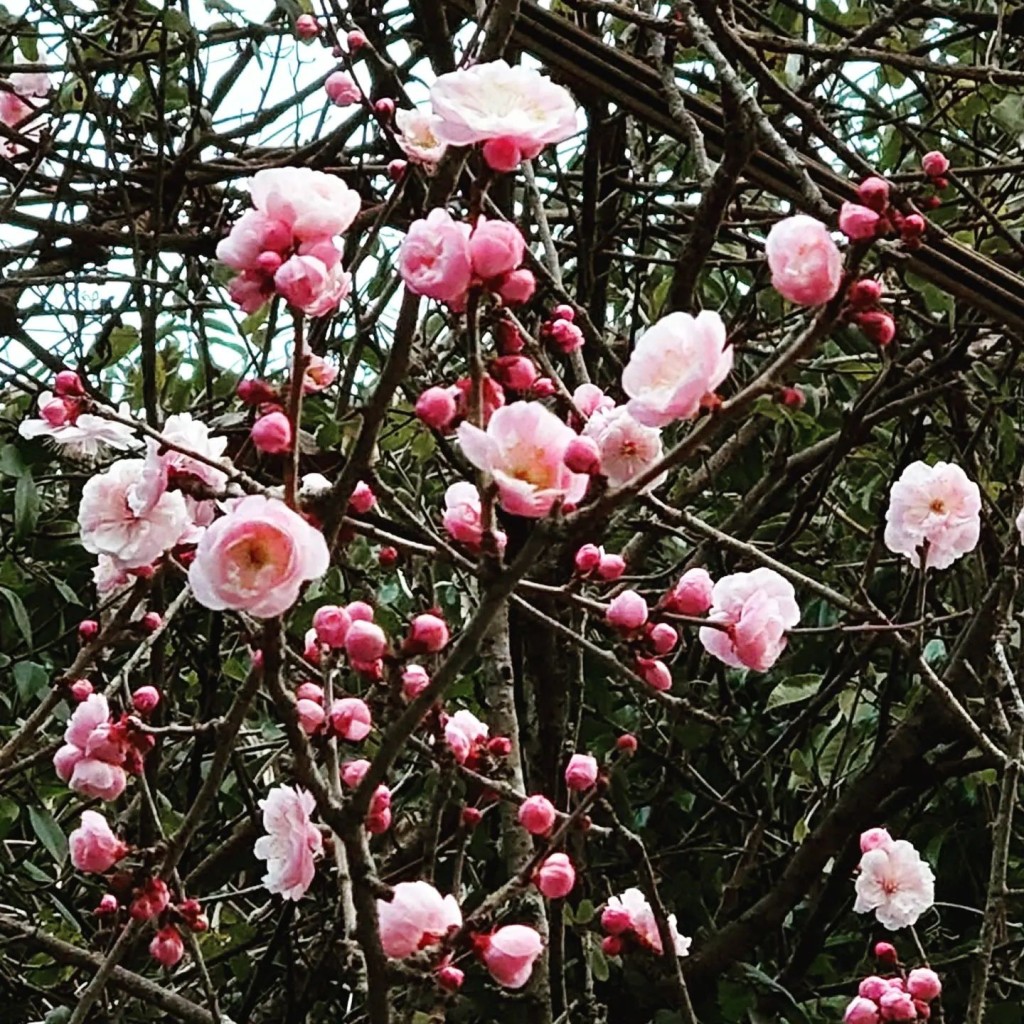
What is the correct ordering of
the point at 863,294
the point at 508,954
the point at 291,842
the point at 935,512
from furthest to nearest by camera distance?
1. the point at 935,512
2. the point at 291,842
3. the point at 508,954
4. the point at 863,294

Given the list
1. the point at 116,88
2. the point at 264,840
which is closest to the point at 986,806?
the point at 264,840

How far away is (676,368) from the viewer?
551 millimetres

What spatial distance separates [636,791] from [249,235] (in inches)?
46.8

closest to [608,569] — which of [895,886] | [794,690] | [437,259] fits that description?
[437,259]

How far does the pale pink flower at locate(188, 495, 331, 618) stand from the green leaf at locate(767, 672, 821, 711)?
44.3 inches

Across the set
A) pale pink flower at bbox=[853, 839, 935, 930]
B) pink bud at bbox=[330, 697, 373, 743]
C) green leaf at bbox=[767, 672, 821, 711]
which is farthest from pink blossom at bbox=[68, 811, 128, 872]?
green leaf at bbox=[767, 672, 821, 711]

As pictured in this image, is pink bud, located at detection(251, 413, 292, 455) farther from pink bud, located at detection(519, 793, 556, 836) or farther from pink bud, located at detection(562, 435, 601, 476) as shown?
pink bud, located at detection(519, 793, 556, 836)

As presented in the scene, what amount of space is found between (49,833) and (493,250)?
0.96 m

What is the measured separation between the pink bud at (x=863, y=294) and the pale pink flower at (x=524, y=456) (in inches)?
4.7

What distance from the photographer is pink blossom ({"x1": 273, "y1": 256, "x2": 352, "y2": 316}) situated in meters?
0.56

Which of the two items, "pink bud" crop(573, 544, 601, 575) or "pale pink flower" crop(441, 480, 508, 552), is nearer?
"pale pink flower" crop(441, 480, 508, 552)

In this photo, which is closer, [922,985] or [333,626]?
[333,626]

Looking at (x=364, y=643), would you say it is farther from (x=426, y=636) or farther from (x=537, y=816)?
(x=537, y=816)

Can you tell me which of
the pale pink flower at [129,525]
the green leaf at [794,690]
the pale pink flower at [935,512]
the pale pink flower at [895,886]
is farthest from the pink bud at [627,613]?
the green leaf at [794,690]
